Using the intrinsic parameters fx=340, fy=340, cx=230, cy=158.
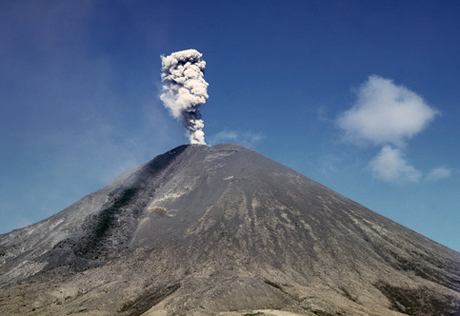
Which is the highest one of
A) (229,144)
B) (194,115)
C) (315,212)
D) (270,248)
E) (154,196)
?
(194,115)

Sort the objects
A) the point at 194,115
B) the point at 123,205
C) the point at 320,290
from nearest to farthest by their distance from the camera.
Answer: the point at 320,290
the point at 123,205
the point at 194,115

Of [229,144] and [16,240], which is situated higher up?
[229,144]

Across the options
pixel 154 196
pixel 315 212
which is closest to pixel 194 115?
pixel 154 196

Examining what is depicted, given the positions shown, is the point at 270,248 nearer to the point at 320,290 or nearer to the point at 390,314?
the point at 320,290

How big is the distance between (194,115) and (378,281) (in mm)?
76467

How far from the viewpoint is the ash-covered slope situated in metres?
41.8

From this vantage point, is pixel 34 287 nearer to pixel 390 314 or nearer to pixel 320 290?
pixel 320 290

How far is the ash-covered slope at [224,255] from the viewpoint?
41812mm

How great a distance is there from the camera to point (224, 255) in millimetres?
52188

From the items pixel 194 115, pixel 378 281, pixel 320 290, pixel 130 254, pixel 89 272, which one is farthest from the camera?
pixel 194 115

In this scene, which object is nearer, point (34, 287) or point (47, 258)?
point (34, 287)

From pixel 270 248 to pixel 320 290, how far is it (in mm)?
11653

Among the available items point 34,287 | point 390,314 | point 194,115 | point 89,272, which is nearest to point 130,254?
point 89,272

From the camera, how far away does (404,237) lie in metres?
66.1
